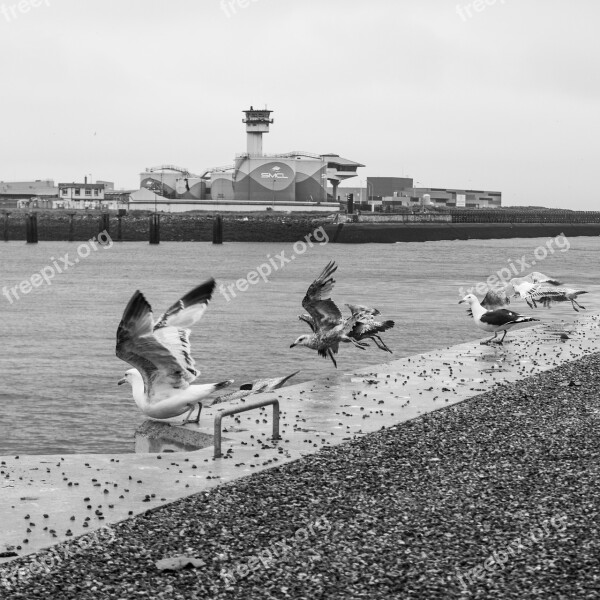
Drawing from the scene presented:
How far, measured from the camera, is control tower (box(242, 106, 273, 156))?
489ft

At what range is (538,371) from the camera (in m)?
16.7

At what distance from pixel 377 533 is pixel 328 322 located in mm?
9182

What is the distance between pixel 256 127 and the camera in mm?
151375

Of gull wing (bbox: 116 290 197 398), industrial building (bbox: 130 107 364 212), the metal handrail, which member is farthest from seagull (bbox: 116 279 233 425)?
industrial building (bbox: 130 107 364 212)

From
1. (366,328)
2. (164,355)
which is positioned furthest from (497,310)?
(164,355)

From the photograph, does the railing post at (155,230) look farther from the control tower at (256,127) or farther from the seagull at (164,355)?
the seagull at (164,355)

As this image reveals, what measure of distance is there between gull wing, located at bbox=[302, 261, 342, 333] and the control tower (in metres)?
134

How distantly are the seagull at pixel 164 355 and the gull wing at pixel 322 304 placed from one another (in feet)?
13.9

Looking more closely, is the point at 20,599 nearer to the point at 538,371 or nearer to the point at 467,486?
the point at 467,486

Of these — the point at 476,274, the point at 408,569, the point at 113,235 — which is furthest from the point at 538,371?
the point at 113,235

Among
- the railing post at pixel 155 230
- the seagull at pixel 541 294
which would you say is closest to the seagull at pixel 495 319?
the seagull at pixel 541 294

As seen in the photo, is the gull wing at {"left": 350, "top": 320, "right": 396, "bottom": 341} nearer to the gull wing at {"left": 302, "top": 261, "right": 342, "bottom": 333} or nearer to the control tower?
the gull wing at {"left": 302, "top": 261, "right": 342, "bottom": 333}

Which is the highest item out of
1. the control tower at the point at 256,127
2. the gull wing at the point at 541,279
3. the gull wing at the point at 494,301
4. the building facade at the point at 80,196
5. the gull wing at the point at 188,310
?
the control tower at the point at 256,127

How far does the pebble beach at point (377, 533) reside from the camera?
709cm
